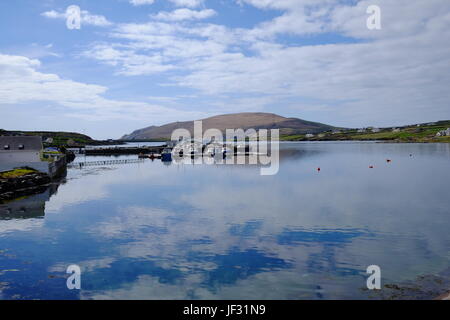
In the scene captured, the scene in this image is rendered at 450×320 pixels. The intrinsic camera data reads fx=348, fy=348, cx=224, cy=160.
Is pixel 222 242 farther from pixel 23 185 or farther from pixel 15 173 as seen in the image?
pixel 15 173

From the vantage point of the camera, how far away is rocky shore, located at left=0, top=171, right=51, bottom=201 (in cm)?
4950

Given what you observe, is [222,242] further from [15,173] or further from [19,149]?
→ [19,149]

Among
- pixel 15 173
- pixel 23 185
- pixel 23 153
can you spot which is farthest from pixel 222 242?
pixel 23 153

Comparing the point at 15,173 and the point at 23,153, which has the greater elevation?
the point at 23,153

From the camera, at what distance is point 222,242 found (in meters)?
26.2

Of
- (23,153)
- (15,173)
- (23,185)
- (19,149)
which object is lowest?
(23,185)

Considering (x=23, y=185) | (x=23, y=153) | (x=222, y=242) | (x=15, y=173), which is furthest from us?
(x=23, y=153)

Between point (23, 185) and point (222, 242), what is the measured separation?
42797 mm

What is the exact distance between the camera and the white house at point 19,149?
64062 millimetres

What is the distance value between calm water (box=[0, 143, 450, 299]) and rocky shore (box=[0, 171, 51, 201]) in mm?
4616

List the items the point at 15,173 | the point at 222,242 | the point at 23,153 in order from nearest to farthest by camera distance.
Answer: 1. the point at 222,242
2. the point at 15,173
3. the point at 23,153

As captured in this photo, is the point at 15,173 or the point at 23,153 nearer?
the point at 15,173
